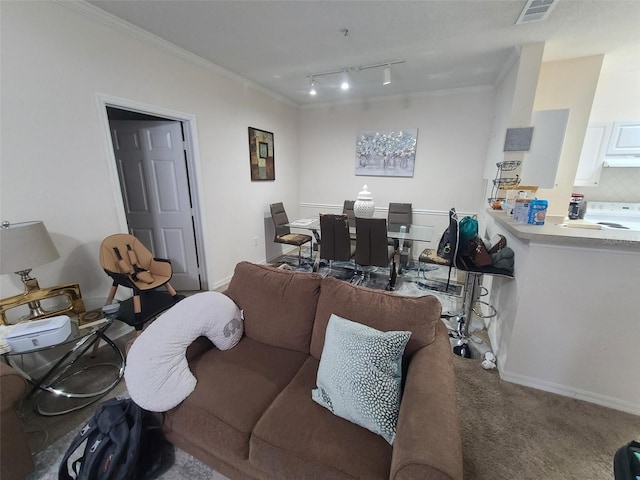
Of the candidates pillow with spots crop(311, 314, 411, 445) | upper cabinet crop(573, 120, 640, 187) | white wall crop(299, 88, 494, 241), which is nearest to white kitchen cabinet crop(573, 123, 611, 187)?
upper cabinet crop(573, 120, 640, 187)

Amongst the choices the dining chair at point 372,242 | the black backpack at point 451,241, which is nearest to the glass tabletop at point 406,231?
the dining chair at point 372,242

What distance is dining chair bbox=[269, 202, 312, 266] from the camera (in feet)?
12.6

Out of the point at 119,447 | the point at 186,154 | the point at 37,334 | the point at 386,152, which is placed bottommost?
the point at 119,447

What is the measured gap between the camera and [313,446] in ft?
3.17

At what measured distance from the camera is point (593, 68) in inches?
107

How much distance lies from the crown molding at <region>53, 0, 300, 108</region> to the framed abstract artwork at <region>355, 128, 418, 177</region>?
6.92 feet

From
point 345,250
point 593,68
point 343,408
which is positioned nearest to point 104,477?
point 343,408

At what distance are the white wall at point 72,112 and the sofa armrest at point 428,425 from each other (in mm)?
2483

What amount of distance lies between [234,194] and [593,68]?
426 centimetres

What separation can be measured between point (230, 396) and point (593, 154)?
188 inches

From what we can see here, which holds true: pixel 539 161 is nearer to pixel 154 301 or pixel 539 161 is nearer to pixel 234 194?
pixel 234 194

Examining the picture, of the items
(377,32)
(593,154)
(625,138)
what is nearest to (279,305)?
(377,32)

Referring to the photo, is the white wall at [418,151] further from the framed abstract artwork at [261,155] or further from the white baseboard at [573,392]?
the white baseboard at [573,392]

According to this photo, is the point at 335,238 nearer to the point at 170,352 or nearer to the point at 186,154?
the point at 186,154
